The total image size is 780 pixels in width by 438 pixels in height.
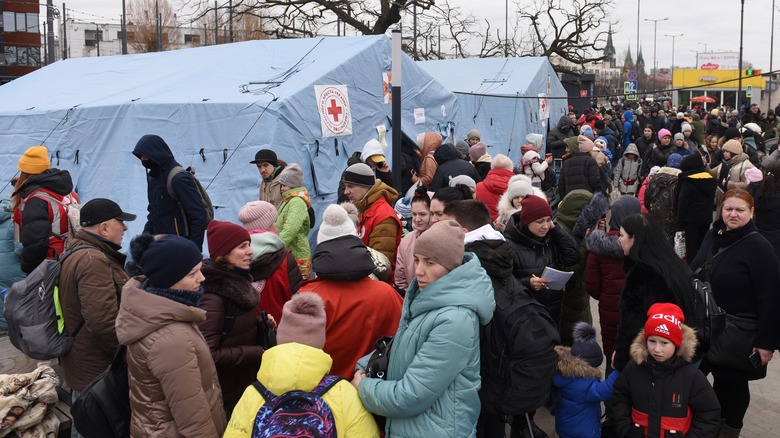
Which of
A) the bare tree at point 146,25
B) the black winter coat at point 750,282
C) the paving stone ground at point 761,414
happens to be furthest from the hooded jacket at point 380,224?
the bare tree at point 146,25

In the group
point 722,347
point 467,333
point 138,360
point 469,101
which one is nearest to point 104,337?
point 138,360

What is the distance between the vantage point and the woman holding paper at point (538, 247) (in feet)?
15.4

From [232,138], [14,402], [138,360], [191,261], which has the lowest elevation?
[14,402]

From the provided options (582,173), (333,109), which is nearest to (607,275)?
(582,173)

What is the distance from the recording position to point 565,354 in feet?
14.3

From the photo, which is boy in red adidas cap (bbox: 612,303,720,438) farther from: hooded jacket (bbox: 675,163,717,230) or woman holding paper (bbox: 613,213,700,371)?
hooded jacket (bbox: 675,163,717,230)

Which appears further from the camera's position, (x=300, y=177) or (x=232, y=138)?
(x=232, y=138)

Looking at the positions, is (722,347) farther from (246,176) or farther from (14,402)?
(246,176)

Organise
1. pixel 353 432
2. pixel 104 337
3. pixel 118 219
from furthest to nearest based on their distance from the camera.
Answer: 1. pixel 118 219
2. pixel 104 337
3. pixel 353 432

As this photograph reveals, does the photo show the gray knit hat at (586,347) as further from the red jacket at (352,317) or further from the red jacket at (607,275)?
the red jacket at (352,317)

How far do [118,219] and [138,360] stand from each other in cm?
166

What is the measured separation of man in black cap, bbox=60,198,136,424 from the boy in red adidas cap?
3.08 metres

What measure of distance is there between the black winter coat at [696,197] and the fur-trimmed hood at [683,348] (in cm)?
403

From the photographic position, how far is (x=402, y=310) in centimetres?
321
